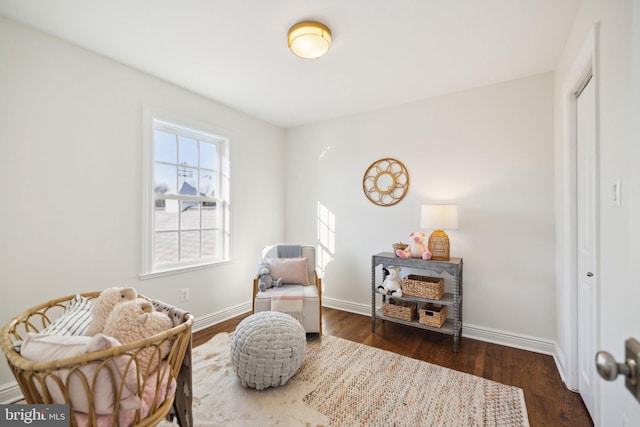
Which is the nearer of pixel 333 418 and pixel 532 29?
pixel 333 418

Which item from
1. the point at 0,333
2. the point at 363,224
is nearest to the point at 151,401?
the point at 0,333

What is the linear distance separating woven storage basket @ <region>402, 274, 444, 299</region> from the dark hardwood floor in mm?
456

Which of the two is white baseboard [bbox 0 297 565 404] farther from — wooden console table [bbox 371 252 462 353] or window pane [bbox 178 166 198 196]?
window pane [bbox 178 166 198 196]

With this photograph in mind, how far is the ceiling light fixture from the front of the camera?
6.01 feet

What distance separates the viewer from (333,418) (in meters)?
1.64

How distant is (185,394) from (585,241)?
252 centimetres

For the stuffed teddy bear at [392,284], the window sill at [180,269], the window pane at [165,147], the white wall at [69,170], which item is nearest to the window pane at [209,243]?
the window sill at [180,269]

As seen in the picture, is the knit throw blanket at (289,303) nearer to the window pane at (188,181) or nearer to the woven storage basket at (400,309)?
the woven storage basket at (400,309)

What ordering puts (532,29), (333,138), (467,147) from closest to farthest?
(532,29)
(467,147)
(333,138)

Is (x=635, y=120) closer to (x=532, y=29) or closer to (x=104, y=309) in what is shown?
(x=532, y=29)

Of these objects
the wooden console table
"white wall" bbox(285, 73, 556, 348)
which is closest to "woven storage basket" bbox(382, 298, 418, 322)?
the wooden console table

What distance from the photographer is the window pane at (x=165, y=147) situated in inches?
106

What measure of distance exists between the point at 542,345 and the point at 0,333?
3.58m

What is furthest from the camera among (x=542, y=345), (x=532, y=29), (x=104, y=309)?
(x=542, y=345)
